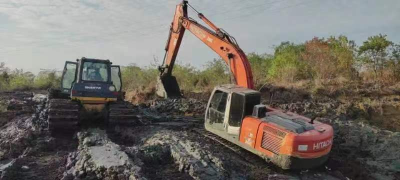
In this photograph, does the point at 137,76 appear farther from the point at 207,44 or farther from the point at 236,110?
the point at 236,110

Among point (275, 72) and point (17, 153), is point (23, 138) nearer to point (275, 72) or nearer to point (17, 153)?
point (17, 153)

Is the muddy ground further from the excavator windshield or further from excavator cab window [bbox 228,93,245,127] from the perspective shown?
the excavator windshield

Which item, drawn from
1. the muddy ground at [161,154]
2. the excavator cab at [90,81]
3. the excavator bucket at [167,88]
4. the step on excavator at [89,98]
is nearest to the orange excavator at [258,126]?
the muddy ground at [161,154]

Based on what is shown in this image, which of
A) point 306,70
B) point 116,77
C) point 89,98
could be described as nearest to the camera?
point 89,98

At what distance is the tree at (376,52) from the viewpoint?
16.7 m

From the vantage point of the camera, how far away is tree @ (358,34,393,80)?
16672mm

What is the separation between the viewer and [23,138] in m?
8.43

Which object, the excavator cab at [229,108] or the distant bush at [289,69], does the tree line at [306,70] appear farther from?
the excavator cab at [229,108]

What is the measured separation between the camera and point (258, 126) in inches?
283

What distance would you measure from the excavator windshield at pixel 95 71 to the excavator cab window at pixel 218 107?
359 centimetres

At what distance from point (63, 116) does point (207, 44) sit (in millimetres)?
4682

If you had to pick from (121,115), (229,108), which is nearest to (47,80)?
(121,115)

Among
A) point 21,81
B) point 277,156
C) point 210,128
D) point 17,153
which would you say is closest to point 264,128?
point 277,156

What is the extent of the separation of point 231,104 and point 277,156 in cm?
171
